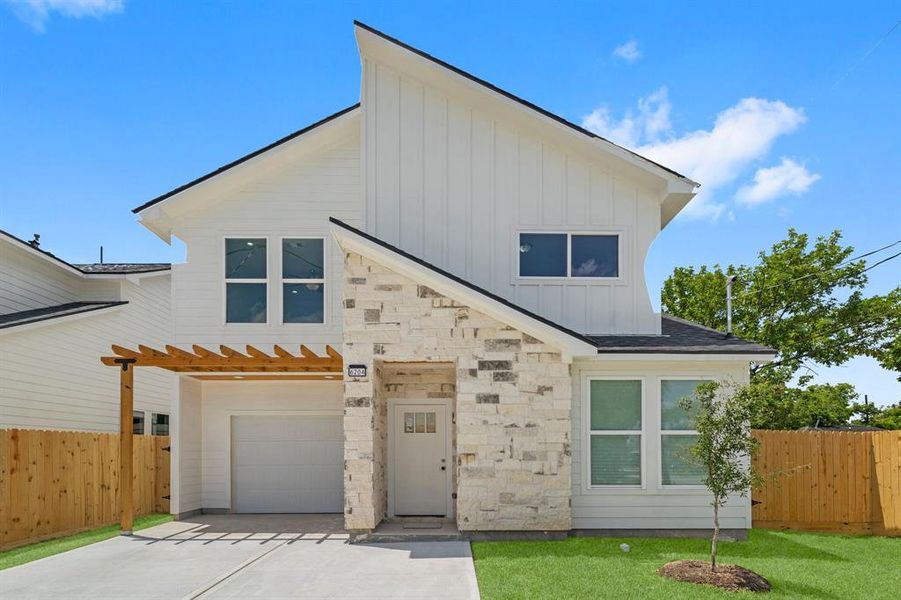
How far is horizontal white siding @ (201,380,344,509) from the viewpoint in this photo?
46.3ft

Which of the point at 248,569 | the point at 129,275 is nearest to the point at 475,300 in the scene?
the point at 248,569

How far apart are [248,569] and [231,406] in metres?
6.18

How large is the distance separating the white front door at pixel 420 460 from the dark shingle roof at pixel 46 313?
795cm

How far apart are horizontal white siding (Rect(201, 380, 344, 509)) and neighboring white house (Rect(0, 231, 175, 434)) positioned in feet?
4.40

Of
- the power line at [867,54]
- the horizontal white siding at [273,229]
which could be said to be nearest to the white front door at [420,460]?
the horizontal white siding at [273,229]

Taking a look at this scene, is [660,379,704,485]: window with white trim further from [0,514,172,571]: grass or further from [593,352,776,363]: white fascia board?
[0,514,172,571]: grass

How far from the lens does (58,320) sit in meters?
14.6

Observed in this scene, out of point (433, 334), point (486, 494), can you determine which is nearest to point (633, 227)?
point (433, 334)

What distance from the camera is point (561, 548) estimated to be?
31.5ft

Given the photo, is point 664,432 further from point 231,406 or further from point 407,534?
point 231,406

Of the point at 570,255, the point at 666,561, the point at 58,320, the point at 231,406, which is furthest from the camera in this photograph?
the point at 58,320

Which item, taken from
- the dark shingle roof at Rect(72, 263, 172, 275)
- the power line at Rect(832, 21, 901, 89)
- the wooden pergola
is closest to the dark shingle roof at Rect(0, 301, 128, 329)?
the dark shingle roof at Rect(72, 263, 172, 275)

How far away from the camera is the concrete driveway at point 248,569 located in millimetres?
7523

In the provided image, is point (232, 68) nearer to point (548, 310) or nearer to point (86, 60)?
point (86, 60)
